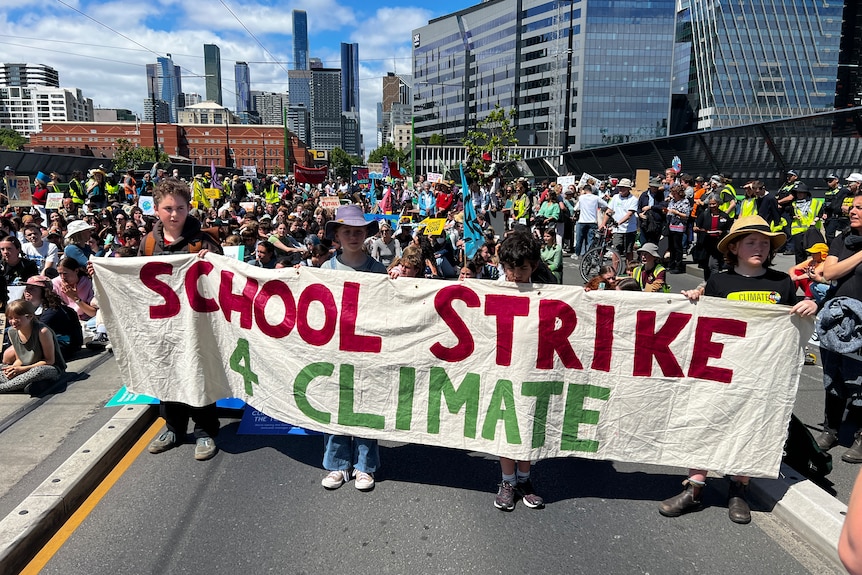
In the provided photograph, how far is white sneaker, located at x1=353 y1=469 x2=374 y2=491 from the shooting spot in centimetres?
404

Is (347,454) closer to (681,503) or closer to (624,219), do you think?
(681,503)

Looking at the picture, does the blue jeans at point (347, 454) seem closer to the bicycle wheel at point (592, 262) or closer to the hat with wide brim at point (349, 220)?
the hat with wide brim at point (349, 220)

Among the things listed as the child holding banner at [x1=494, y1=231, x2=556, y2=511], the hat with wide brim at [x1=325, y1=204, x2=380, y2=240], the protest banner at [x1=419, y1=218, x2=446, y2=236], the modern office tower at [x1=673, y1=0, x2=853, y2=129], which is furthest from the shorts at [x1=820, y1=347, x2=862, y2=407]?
the modern office tower at [x1=673, y1=0, x2=853, y2=129]

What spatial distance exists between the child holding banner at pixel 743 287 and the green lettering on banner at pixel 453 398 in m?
1.26

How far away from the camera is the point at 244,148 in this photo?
5226 inches

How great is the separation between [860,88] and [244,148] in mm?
118923

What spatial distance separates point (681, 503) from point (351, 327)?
7.57 feet

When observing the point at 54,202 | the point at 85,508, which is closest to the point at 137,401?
the point at 85,508

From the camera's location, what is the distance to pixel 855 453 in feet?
14.7

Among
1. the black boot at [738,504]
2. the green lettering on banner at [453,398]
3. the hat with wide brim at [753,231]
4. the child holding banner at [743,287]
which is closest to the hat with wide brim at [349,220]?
the green lettering on banner at [453,398]

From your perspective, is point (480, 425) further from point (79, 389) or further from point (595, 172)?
point (595, 172)

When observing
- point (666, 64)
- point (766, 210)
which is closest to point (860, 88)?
point (666, 64)

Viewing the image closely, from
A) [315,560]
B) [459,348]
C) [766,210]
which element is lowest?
[315,560]

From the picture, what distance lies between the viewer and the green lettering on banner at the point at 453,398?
3.94 metres
